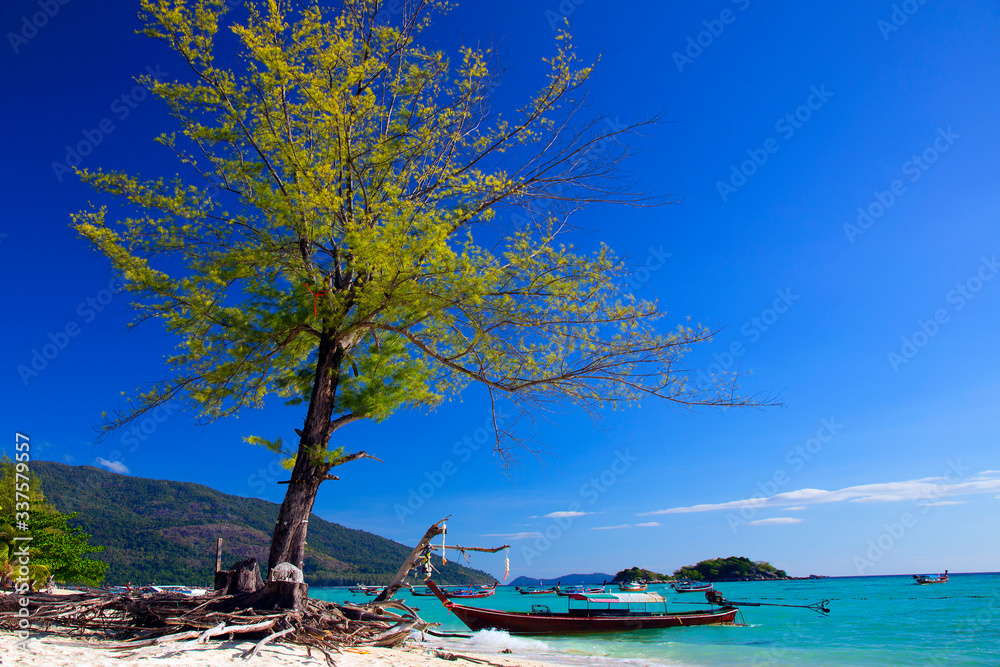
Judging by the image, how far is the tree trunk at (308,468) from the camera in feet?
23.6

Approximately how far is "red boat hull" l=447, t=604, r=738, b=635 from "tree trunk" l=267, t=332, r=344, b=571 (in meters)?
17.0

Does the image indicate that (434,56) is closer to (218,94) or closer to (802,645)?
(218,94)

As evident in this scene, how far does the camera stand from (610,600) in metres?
25.8

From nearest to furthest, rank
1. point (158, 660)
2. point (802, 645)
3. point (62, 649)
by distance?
1. point (158, 660)
2. point (62, 649)
3. point (802, 645)

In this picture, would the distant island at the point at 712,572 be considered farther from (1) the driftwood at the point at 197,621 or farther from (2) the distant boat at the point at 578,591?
(1) the driftwood at the point at 197,621

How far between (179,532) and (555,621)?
95.0m

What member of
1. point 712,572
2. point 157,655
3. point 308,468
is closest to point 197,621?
point 157,655

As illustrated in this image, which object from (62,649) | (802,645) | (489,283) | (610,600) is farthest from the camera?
(802,645)

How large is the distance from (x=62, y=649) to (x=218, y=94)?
692 centimetres

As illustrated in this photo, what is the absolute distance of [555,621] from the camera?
25.5 metres

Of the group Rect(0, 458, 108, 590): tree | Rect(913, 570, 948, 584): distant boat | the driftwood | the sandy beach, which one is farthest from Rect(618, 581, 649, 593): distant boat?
Rect(913, 570, 948, 584): distant boat

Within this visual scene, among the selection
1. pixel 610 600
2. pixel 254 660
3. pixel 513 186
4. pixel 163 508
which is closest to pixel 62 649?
pixel 254 660

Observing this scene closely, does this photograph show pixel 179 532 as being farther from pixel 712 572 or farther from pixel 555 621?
pixel 712 572

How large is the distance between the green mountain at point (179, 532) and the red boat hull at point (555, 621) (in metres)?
46.9
